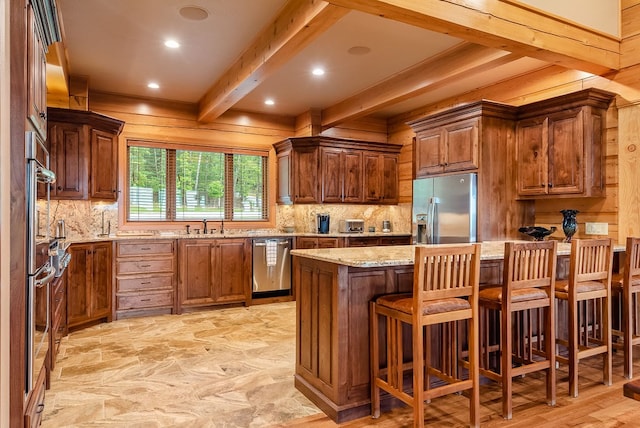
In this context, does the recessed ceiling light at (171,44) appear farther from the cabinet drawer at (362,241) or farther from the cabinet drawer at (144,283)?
the cabinet drawer at (362,241)

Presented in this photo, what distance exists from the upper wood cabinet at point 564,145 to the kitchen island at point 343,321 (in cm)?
186

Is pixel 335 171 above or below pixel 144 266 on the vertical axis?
above

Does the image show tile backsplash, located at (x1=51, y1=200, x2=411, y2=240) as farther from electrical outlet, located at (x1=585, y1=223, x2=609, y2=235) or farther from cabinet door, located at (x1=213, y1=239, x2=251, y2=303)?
electrical outlet, located at (x1=585, y1=223, x2=609, y2=235)

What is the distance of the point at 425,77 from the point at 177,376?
3.80 meters

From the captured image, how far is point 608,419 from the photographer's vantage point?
8.08ft

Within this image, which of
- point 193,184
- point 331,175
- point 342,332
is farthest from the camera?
point 331,175

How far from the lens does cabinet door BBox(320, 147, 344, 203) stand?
622 cm

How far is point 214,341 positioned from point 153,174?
284cm

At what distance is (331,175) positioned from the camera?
6273mm

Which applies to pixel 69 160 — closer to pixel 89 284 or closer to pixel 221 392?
pixel 89 284

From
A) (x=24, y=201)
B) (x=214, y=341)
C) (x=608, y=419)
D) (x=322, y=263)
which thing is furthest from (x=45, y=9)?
(x=608, y=419)

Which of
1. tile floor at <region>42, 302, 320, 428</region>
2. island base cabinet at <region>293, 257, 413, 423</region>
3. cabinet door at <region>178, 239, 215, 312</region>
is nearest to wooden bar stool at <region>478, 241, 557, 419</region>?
island base cabinet at <region>293, 257, 413, 423</region>

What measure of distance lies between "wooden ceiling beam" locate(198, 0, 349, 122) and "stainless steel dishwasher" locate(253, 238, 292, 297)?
6.38 feet

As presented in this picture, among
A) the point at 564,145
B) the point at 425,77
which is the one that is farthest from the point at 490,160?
the point at 425,77
